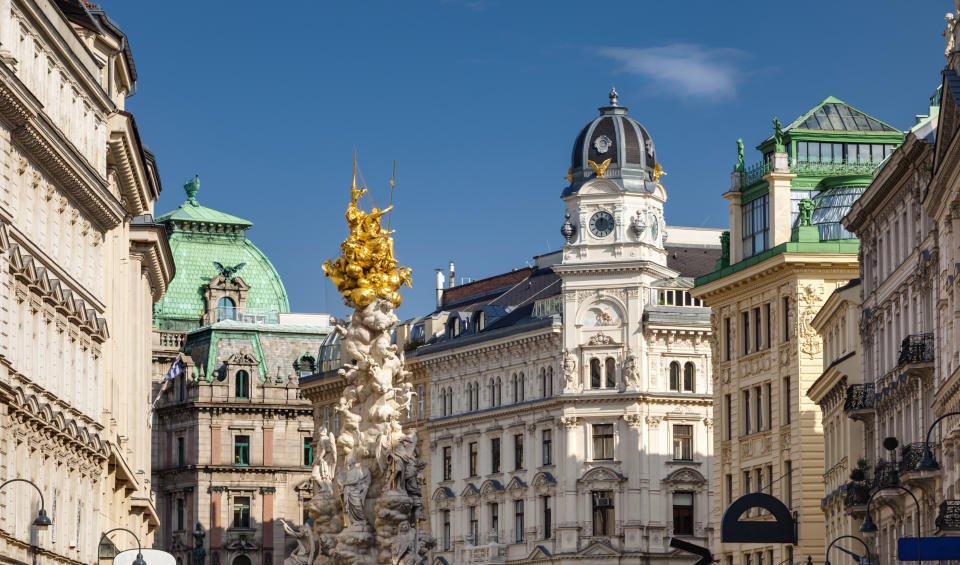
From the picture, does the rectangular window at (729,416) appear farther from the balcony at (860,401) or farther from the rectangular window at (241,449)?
the rectangular window at (241,449)

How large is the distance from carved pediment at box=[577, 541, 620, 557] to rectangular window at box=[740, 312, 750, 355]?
821 inches

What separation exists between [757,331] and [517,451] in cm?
2866

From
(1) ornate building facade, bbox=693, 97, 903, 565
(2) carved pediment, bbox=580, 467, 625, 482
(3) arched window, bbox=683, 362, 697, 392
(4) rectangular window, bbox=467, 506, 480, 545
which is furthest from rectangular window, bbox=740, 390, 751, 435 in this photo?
(4) rectangular window, bbox=467, 506, 480, 545

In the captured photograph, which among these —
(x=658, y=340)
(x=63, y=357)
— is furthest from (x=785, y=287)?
(x=63, y=357)

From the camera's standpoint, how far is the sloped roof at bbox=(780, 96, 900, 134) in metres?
96.9

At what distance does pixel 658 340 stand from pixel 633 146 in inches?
375

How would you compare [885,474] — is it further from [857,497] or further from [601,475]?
[601,475]

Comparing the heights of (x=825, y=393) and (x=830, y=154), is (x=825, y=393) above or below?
below

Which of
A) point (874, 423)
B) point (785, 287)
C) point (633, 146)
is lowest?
point (874, 423)

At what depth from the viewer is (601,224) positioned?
12038 cm

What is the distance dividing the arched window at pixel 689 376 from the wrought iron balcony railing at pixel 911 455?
169 feet

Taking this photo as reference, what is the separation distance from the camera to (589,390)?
119 m

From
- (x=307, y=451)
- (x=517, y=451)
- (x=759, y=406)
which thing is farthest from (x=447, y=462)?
(x=759, y=406)

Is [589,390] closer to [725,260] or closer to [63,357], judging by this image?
[725,260]
